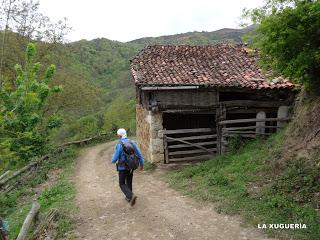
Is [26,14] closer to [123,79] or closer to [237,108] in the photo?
[237,108]

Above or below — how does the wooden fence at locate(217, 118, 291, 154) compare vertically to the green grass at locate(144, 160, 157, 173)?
above

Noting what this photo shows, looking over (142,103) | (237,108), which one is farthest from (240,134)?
(142,103)

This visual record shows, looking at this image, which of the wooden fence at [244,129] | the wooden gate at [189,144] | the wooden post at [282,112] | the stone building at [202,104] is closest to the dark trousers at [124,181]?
the stone building at [202,104]

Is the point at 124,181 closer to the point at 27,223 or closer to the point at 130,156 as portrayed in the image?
the point at 130,156

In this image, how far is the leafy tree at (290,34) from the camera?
709cm

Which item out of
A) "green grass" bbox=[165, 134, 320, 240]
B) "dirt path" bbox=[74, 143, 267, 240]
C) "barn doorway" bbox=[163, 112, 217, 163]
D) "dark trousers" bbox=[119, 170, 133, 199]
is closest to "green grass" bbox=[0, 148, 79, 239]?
"dirt path" bbox=[74, 143, 267, 240]

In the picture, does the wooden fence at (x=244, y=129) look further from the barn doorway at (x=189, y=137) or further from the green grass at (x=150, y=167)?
the green grass at (x=150, y=167)

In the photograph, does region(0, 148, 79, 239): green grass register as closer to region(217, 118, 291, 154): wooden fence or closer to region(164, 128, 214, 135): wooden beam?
region(164, 128, 214, 135): wooden beam

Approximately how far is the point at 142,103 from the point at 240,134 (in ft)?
13.7

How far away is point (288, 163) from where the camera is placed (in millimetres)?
8516

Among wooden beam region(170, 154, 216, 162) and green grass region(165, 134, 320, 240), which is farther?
wooden beam region(170, 154, 216, 162)

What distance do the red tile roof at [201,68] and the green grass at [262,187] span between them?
112 inches

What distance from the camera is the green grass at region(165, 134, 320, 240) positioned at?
653 centimetres

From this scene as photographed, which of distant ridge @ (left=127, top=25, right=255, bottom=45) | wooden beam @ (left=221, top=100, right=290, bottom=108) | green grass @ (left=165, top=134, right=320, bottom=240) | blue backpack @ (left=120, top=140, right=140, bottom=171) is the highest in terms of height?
distant ridge @ (left=127, top=25, right=255, bottom=45)
